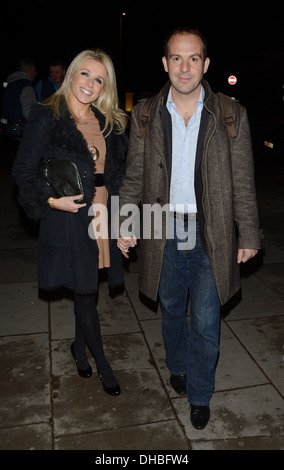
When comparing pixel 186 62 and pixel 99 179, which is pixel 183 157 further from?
pixel 99 179

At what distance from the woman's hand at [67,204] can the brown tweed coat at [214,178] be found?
1.37ft

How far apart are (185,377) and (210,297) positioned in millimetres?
812

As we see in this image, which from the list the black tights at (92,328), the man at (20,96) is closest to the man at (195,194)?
the black tights at (92,328)

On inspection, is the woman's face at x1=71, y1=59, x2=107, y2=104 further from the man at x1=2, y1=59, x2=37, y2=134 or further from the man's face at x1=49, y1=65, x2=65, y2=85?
the man's face at x1=49, y1=65, x2=65, y2=85

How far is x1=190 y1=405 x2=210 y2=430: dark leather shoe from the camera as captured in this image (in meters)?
2.93

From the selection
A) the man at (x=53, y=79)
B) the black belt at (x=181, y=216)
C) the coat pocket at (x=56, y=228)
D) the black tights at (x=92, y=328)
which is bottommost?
the black tights at (x=92, y=328)

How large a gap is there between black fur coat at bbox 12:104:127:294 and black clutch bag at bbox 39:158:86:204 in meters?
0.05

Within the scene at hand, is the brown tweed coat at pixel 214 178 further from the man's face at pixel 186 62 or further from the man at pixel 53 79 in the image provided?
the man at pixel 53 79

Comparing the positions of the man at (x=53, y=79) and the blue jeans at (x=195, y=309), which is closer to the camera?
the blue jeans at (x=195, y=309)

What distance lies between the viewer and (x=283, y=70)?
4288 centimetres

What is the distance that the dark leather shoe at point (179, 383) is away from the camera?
3283 mm

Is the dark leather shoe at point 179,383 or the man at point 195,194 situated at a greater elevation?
the man at point 195,194

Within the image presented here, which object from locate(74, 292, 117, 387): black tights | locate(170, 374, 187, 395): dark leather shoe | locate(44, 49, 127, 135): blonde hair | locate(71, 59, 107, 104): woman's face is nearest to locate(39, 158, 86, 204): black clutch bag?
locate(44, 49, 127, 135): blonde hair
